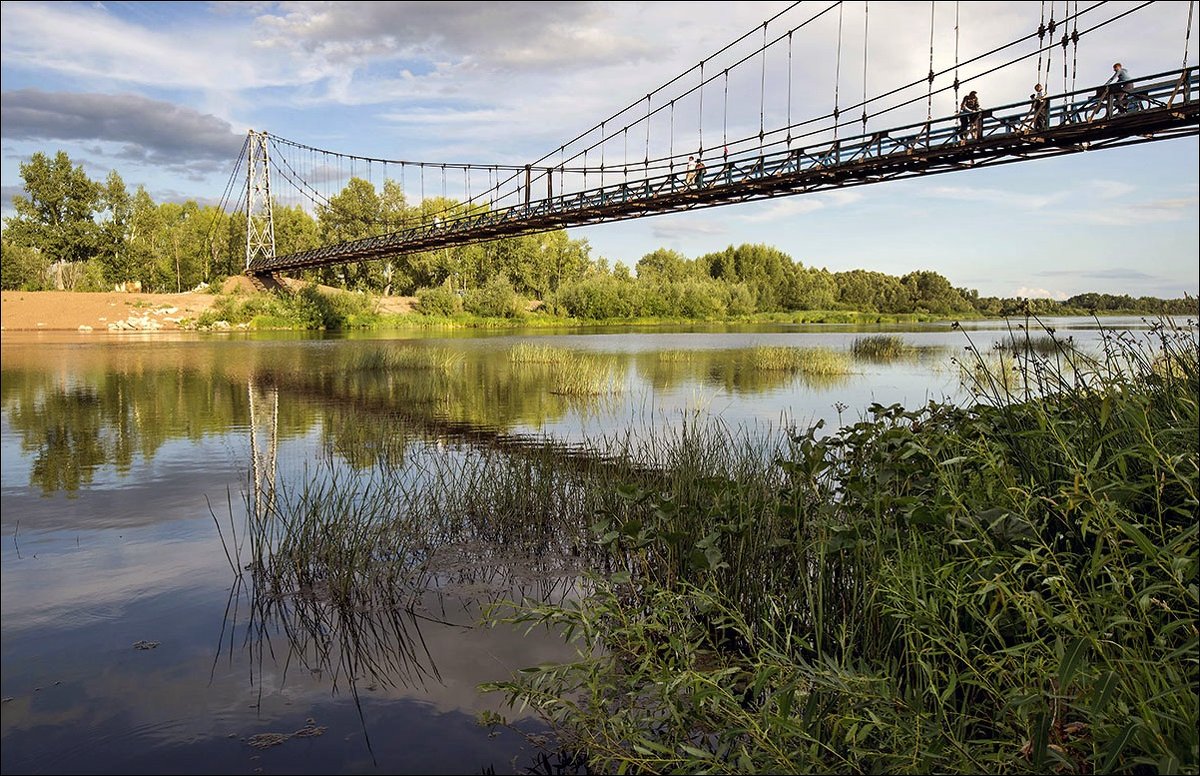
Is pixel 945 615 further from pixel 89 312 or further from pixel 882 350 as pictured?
pixel 89 312

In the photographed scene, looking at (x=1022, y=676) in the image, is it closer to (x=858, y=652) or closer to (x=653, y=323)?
(x=858, y=652)

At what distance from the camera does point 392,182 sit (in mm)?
88688

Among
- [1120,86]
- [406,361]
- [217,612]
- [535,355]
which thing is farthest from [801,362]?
[217,612]

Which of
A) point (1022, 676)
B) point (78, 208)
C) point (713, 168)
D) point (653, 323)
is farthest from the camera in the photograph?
point (653, 323)

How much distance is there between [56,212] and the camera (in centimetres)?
7000

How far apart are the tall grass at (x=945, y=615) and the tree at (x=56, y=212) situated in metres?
80.8

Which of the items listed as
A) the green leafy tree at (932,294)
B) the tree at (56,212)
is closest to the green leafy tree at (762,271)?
the green leafy tree at (932,294)

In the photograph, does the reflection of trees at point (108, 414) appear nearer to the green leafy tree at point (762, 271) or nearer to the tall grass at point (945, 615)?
the tall grass at point (945, 615)

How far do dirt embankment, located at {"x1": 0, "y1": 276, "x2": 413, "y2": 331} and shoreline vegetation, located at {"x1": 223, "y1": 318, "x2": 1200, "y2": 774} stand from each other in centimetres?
5404

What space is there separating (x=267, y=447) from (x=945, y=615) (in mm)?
11881

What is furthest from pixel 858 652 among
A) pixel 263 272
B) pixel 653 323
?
pixel 653 323

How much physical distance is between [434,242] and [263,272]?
28.5 metres

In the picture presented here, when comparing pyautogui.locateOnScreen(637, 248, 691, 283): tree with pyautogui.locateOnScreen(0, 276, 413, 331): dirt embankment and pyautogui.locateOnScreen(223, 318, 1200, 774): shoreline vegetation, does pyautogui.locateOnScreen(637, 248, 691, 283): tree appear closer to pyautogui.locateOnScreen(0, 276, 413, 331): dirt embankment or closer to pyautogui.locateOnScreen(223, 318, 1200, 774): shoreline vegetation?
pyautogui.locateOnScreen(0, 276, 413, 331): dirt embankment

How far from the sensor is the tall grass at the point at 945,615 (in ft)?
8.57
